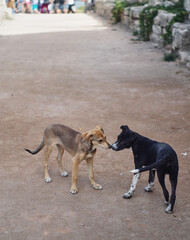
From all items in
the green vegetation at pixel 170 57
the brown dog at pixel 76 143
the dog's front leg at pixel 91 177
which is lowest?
the green vegetation at pixel 170 57

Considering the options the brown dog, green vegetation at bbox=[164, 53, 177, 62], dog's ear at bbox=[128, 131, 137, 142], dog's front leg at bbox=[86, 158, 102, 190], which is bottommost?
green vegetation at bbox=[164, 53, 177, 62]

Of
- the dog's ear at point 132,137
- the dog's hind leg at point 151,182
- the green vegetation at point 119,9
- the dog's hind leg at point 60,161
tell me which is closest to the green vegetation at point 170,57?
the green vegetation at point 119,9

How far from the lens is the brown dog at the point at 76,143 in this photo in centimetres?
429

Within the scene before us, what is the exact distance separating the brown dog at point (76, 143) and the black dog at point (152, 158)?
263 millimetres

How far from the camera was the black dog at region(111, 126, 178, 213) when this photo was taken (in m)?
3.85

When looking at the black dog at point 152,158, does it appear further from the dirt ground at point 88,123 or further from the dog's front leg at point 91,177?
the dog's front leg at point 91,177

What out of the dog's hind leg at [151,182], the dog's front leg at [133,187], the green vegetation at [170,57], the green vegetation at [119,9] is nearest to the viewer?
the dog's front leg at [133,187]

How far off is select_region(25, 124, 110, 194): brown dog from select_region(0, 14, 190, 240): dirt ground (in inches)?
6.5

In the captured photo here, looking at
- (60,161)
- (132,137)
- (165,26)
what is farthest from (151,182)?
(165,26)

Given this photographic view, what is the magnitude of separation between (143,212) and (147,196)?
364mm

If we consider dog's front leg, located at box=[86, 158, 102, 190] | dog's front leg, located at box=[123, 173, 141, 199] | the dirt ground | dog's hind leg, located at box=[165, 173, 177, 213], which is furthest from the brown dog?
dog's hind leg, located at box=[165, 173, 177, 213]

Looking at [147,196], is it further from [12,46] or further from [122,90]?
[12,46]

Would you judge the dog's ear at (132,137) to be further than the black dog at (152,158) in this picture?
Yes

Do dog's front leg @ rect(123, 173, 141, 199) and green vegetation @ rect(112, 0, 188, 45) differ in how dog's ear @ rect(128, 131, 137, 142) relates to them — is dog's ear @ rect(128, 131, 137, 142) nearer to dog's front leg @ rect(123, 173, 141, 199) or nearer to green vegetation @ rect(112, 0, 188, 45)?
dog's front leg @ rect(123, 173, 141, 199)
